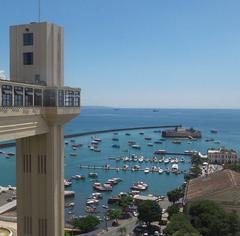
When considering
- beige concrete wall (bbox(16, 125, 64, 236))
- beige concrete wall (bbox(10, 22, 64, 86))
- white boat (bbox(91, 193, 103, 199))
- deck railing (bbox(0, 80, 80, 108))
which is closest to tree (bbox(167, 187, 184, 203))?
white boat (bbox(91, 193, 103, 199))

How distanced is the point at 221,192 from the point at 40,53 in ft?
81.4

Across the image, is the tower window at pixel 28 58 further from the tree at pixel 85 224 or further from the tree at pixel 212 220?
the tree at pixel 85 224

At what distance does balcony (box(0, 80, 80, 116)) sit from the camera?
36.7 ft

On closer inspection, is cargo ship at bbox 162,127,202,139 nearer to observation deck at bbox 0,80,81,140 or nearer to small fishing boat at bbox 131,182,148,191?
small fishing boat at bbox 131,182,148,191

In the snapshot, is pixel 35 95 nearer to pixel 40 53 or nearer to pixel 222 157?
pixel 40 53

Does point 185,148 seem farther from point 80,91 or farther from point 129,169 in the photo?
point 80,91

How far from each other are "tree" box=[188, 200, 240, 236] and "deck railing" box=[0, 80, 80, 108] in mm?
18323

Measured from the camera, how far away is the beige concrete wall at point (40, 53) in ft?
45.1

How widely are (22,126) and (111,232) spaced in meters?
25.4

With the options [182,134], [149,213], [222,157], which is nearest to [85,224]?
[149,213]

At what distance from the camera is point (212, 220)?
30.1m

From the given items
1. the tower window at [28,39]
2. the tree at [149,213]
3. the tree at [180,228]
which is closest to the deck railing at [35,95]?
the tower window at [28,39]

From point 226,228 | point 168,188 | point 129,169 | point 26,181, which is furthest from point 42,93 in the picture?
point 129,169

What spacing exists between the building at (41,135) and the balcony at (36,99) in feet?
0.10
